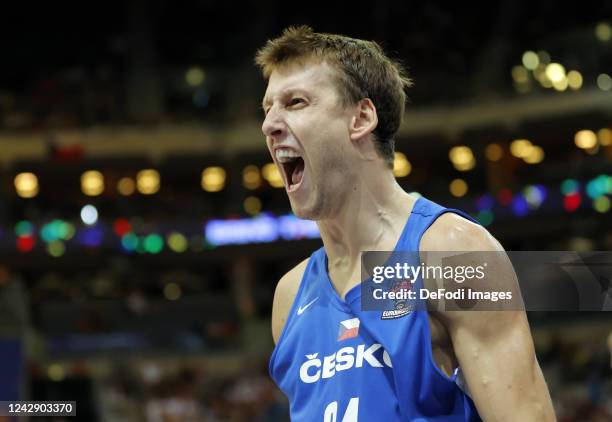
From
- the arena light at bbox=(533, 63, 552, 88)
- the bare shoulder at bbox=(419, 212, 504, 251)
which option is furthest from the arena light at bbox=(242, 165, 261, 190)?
the bare shoulder at bbox=(419, 212, 504, 251)

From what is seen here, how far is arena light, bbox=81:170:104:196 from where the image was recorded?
28.6 m

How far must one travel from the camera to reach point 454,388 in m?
2.61

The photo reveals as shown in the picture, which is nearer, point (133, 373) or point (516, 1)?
point (133, 373)

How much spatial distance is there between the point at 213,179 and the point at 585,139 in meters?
11.0

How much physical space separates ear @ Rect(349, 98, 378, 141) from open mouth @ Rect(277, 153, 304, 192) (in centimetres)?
19

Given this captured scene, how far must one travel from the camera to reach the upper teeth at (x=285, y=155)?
2.90 metres

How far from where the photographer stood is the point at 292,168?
296 centimetres

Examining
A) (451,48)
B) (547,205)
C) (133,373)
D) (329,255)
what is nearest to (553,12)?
(451,48)

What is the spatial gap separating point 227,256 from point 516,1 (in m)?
11.0

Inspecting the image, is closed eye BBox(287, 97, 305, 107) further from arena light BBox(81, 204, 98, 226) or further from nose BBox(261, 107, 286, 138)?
arena light BBox(81, 204, 98, 226)

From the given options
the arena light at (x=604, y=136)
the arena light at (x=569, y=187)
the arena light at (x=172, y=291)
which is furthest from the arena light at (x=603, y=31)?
the arena light at (x=172, y=291)

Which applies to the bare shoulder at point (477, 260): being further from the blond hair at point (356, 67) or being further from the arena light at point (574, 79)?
the arena light at point (574, 79)

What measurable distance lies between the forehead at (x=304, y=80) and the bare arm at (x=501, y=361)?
2.37 feet

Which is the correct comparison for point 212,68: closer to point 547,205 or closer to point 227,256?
point 227,256
